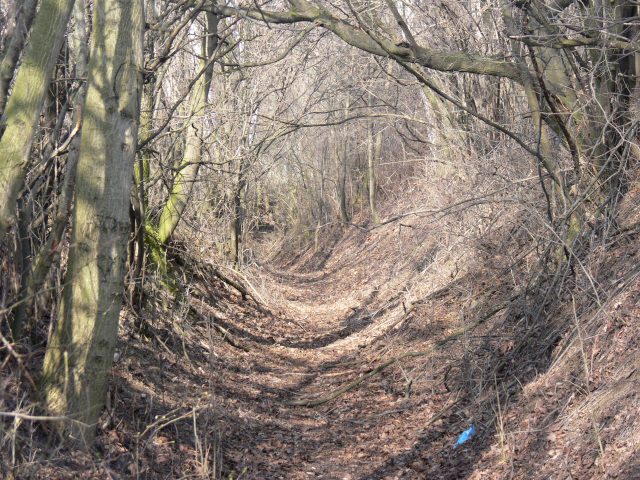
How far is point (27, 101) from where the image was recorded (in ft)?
12.5

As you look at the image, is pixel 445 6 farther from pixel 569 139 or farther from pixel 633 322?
pixel 633 322

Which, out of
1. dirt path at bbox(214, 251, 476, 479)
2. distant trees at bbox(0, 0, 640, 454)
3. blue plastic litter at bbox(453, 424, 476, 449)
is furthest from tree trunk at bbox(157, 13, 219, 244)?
blue plastic litter at bbox(453, 424, 476, 449)

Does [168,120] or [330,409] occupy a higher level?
[168,120]

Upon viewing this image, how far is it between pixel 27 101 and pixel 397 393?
5512 mm

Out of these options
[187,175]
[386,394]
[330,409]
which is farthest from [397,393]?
[187,175]

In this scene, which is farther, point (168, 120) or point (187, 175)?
point (187, 175)

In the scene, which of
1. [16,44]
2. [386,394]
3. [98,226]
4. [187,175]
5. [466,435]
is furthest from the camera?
[187,175]

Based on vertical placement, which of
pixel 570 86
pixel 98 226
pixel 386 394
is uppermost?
pixel 570 86

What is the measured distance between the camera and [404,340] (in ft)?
29.6

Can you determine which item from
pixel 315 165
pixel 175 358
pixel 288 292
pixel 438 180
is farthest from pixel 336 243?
pixel 175 358

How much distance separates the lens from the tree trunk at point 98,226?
4324 mm

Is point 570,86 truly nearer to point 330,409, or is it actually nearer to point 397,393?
point 397,393

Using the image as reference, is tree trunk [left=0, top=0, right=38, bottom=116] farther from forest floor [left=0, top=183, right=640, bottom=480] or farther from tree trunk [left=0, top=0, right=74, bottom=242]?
forest floor [left=0, top=183, right=640, bottom=480]

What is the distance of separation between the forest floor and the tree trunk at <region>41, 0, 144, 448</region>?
40cm
